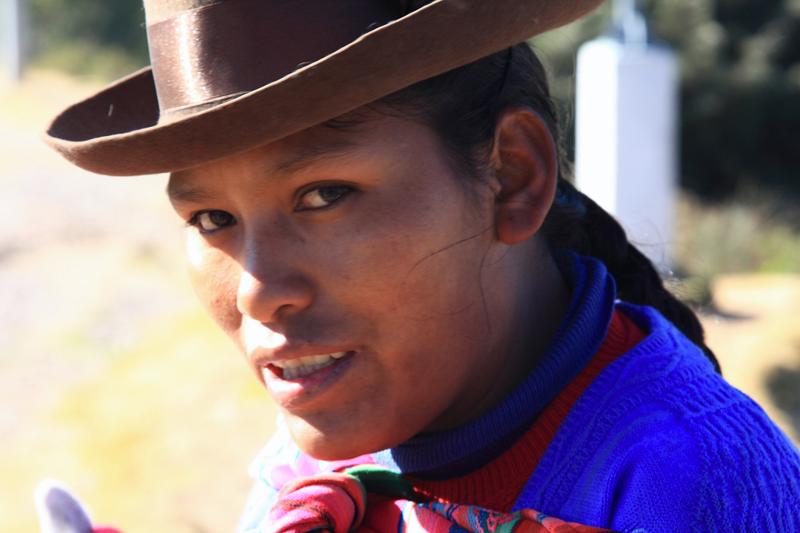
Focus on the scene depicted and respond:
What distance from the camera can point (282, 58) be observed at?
1.74 meters

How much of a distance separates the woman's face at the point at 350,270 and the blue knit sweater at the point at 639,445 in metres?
0.14

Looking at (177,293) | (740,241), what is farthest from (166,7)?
(740,241)

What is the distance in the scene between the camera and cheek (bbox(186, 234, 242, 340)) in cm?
187

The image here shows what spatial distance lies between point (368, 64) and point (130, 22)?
28.9 m

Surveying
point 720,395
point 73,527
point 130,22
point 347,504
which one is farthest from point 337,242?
point 130,22

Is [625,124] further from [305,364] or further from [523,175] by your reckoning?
[305,364]

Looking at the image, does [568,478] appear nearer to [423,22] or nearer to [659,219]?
[423,22]

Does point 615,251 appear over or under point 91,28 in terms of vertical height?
under

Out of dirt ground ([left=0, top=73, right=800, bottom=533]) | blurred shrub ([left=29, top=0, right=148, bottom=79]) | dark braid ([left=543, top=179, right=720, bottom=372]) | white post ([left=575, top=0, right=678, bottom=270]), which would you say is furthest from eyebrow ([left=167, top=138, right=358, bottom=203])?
blurred shrub ([left=29, top=0, right=148, bottom=79])

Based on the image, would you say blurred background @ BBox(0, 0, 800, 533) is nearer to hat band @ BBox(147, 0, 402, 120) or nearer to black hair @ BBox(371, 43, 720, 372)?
black hair @ BBox(371, 43, 720, 372)

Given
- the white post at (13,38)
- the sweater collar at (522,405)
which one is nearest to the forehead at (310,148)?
the sweater collar at (522,405)

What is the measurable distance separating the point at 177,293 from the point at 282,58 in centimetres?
914

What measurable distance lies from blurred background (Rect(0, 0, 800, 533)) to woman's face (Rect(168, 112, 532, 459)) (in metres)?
0.58

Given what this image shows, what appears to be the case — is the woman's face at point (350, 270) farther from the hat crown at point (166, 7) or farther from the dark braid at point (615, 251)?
the dark braid at point (615, 251)
